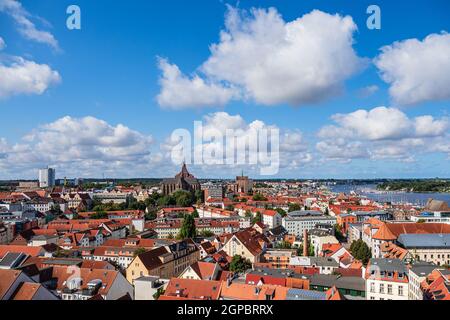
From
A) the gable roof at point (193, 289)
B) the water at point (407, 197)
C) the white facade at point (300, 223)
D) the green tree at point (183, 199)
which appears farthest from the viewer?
the water at point (407, 197)

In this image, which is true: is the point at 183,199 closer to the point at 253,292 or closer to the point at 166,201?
the point at 166,201

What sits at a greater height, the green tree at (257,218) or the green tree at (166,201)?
the green tree at (166,201)

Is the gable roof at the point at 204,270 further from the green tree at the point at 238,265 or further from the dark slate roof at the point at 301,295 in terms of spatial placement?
the dark slate roof at the point at 301,295

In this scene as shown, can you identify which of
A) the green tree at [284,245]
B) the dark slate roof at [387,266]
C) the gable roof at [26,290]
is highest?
the gable roof at [26,290]

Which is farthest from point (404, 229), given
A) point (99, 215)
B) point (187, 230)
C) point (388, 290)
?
point (99, 215)

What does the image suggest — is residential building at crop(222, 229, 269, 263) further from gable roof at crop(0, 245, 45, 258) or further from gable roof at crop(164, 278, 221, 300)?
gable roof at crop(0, 245, 45, 258)

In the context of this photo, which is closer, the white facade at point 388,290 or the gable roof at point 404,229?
the white facade at point 388,290

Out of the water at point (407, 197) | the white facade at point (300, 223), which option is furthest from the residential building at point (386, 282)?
the water at point (407, 197)

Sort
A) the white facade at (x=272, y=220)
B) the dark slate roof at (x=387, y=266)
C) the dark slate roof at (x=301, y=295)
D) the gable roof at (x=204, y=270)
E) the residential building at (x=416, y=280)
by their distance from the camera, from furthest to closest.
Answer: the white facade at (x=272, y=220) → the gable roof at (x=204, y=270) → the dark slate roof at (x=387, y=266) → the residential building at (x=416, y=280) → the dark slate roof at (x=301, y=295)
